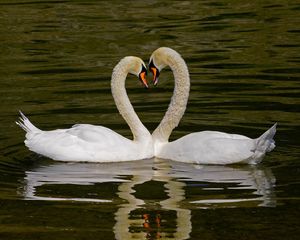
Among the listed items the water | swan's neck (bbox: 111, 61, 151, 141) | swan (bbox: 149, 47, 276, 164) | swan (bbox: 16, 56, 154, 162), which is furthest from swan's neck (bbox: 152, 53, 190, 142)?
the water

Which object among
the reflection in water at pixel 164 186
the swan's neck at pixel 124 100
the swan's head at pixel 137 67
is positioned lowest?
the reflection in water at pixel 164 186

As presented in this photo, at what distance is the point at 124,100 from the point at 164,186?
181 centimetres

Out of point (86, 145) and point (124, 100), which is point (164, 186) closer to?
point (86, 145)

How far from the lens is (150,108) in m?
13.6

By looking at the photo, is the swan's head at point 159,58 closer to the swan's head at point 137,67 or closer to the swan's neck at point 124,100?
the swan's head at point 137,67

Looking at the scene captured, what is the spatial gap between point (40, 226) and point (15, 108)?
498 cm

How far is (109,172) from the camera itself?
10742 mm

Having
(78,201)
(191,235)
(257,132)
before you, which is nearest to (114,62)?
(257,132)

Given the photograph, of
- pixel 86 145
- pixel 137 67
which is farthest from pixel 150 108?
pixel 86 145

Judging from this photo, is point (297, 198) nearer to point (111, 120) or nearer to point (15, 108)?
point (111, 120)

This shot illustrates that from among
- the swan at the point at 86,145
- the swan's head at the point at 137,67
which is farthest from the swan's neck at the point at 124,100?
the swan at the point at 86,145

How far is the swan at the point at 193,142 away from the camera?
10602mm

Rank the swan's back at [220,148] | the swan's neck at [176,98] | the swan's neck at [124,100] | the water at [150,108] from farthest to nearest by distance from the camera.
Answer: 1. the swan's neck at [176,98]
2. the swan's neck at [124,100]
3. the swan's back at [220,148]
4. the water at [150,108]

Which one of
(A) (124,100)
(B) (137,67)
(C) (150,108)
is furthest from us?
(C) (150,108)
